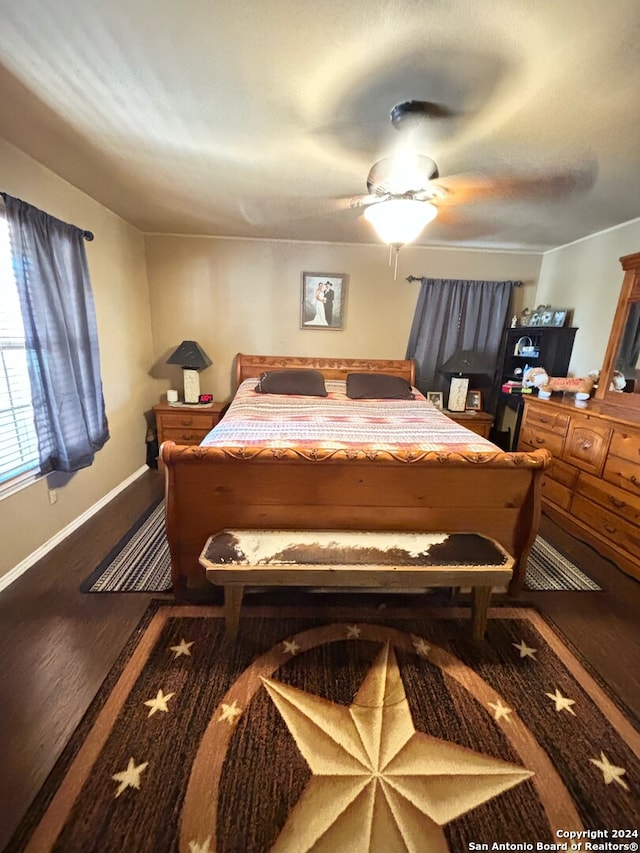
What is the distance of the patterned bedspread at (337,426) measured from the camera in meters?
1.95

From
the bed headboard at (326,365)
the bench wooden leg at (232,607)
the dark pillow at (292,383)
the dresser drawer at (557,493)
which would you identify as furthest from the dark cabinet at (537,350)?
the bench wooden leg at (232,607)

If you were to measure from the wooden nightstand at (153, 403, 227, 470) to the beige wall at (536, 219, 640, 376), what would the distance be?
337cm

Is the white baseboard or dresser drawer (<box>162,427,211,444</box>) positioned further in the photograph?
dresser drawer (<box>162,427,211,444</box>)

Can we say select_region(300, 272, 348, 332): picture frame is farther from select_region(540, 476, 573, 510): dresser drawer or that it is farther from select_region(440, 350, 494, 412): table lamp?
select_region(540, 476, 573, 510): dresser drawer

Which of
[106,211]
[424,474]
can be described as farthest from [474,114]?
[106,211]

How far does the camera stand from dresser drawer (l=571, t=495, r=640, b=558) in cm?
203

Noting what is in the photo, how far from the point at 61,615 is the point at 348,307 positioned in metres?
3.28

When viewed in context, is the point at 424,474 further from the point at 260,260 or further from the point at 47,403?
the point at 260,260

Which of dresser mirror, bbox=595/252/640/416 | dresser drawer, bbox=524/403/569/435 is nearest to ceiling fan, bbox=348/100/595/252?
dresser mirror, bbox=595/252/640/416

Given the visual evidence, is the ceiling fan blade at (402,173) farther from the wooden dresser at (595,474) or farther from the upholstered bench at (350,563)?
the wooden dresser at (595,474)

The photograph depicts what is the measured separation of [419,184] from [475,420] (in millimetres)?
2297

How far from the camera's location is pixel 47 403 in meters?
1.98

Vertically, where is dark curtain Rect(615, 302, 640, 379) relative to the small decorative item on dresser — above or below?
above

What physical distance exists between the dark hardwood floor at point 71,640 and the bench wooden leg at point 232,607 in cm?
48
